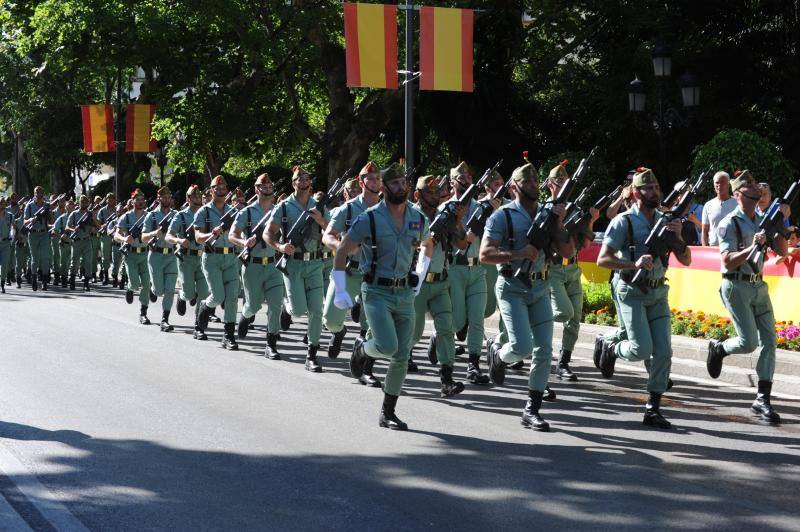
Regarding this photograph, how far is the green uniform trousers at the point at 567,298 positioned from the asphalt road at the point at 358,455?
54 cm

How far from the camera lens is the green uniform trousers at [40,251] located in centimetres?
2583

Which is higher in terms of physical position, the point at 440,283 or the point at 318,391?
the point at 440,283

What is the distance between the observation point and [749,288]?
962 centimetres

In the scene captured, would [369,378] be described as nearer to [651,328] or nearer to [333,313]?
[333,313]

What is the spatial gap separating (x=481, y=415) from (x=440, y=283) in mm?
1695

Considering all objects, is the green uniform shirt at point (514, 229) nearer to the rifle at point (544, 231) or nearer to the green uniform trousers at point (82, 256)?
the rifle at point (544, 231)

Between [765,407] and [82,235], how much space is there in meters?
19.7

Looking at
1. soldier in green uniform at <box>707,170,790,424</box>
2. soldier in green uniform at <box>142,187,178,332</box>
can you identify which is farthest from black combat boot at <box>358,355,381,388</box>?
soldier in green uniform at <box>142,187,178,332</box>

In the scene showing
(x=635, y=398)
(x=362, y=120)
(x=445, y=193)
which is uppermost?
(x=362, y=120)

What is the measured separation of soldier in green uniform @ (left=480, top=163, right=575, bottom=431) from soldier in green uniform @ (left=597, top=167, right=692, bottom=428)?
40 cm

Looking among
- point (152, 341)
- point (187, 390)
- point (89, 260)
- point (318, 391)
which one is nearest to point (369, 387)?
point (318, 391)

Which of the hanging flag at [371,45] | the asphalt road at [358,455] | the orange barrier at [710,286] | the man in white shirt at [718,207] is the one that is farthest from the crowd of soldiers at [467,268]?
the hanging flag at [371,45]

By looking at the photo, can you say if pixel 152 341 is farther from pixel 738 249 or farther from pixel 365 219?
pixel 738 249

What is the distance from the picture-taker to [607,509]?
21.8 feet
